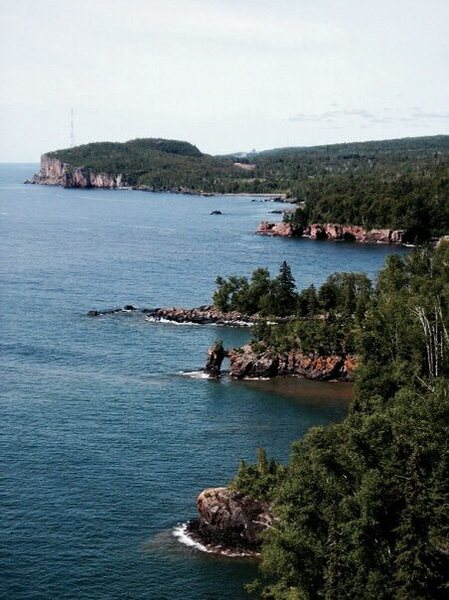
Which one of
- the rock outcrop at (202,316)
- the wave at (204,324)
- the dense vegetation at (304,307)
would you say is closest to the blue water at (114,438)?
the wave at (204,324)

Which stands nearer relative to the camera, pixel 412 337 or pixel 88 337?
pixel 412 337

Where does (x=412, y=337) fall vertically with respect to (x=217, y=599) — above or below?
above

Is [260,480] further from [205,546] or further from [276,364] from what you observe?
[276,364]

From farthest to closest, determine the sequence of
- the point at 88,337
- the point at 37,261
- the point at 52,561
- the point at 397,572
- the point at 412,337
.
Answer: the point at 37,261 < the point at 88,337 < the point at 412,337 < the point at 52,561 < the point at 397,572

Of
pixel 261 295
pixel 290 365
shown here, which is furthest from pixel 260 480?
pixel 261 295

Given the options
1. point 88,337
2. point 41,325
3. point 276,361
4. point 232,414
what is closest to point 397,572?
point 232,414

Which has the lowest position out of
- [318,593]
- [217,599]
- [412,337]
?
[217,599]

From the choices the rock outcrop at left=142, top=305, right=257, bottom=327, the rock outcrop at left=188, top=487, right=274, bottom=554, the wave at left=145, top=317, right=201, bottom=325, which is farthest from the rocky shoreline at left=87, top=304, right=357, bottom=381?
the rock outcrop at left=188, top=487, right=274, bottom=554

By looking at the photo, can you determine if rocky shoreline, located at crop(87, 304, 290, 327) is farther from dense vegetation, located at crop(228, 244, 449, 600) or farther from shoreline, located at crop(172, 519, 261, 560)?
dense vegetation, located at crop(228, 244, 449, 600)

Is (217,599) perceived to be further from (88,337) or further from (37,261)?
(37,261)
